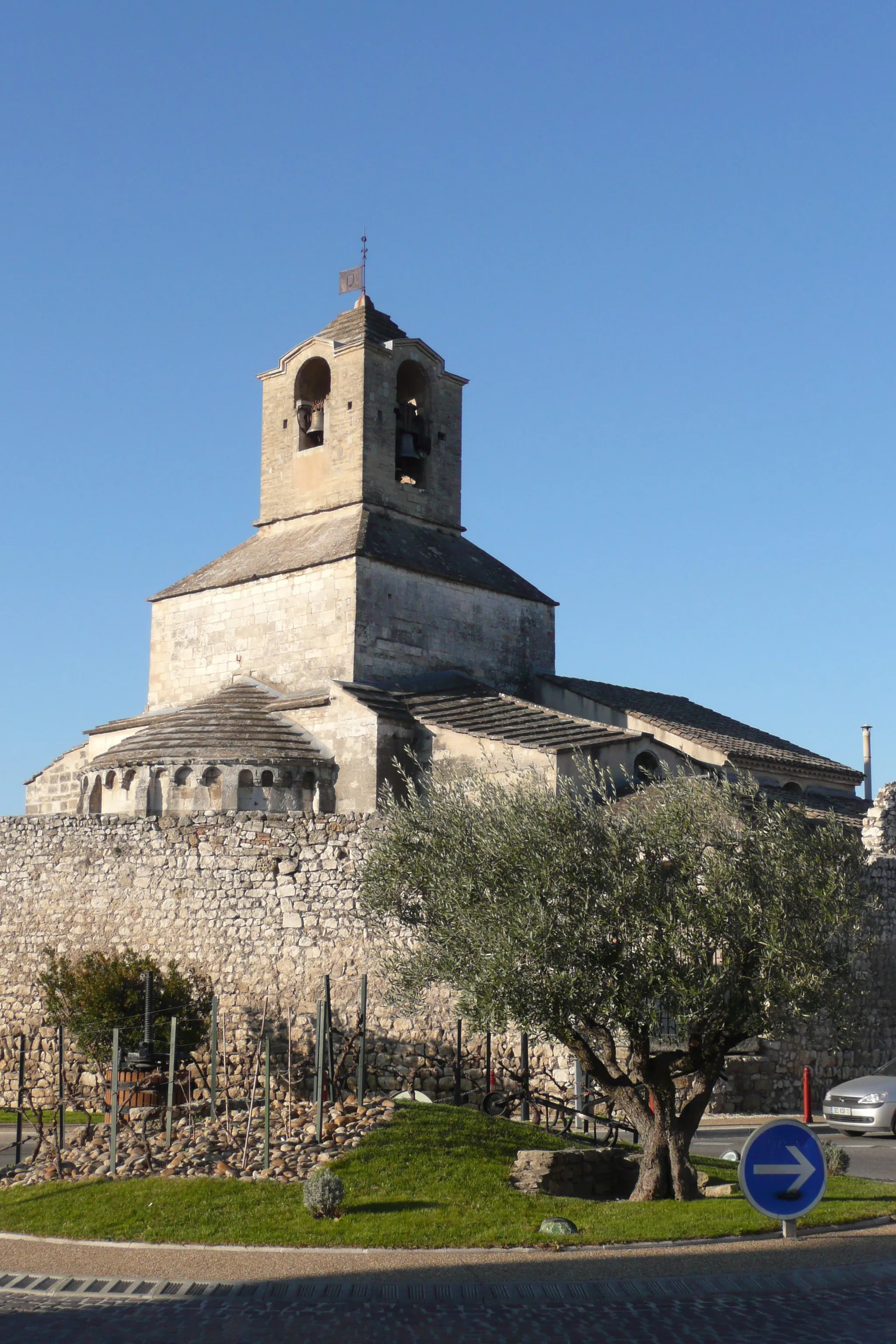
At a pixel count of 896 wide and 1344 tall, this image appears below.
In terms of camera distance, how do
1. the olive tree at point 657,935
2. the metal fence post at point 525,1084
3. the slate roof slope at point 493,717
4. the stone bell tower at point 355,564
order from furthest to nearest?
the stone bell tower at point 355,564 → the slate roof slope at point 493,717 → the metal fence post at point 525,1084 → the olive tree at point 657,935

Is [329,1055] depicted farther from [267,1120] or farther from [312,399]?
[312,399]

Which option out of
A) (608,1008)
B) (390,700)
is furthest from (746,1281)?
(390,700)

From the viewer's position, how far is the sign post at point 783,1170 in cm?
900

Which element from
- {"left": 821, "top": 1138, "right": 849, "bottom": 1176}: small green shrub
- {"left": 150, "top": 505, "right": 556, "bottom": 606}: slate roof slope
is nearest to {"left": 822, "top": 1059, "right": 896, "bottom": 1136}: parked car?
{"left": 821, "top": 1138, "right": 849, "bottom": 1176}: small green shrub

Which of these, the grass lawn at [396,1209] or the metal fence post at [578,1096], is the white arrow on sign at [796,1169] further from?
the metal fence post at [578,1096]

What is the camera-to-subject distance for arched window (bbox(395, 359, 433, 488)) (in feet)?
98.6

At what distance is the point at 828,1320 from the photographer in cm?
861

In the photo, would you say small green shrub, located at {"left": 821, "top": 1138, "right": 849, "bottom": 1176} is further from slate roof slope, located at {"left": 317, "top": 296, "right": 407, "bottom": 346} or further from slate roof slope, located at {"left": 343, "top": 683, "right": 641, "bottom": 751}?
slate roof slope, located at {"left": 317, "top": 296, "right": 407, "bottom": 346}

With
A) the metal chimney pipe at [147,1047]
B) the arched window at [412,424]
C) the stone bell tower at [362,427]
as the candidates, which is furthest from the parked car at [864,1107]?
the arched window at [412,424]

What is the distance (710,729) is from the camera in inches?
1185

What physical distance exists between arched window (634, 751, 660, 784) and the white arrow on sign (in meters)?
14.5

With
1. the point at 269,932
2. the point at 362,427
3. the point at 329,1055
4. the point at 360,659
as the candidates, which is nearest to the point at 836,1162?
the point at 329,1055

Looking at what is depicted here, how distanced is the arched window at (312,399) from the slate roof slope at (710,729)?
7.10 meters

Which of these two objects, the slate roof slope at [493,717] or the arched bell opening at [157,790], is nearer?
the slate roof slope at [493,717]
